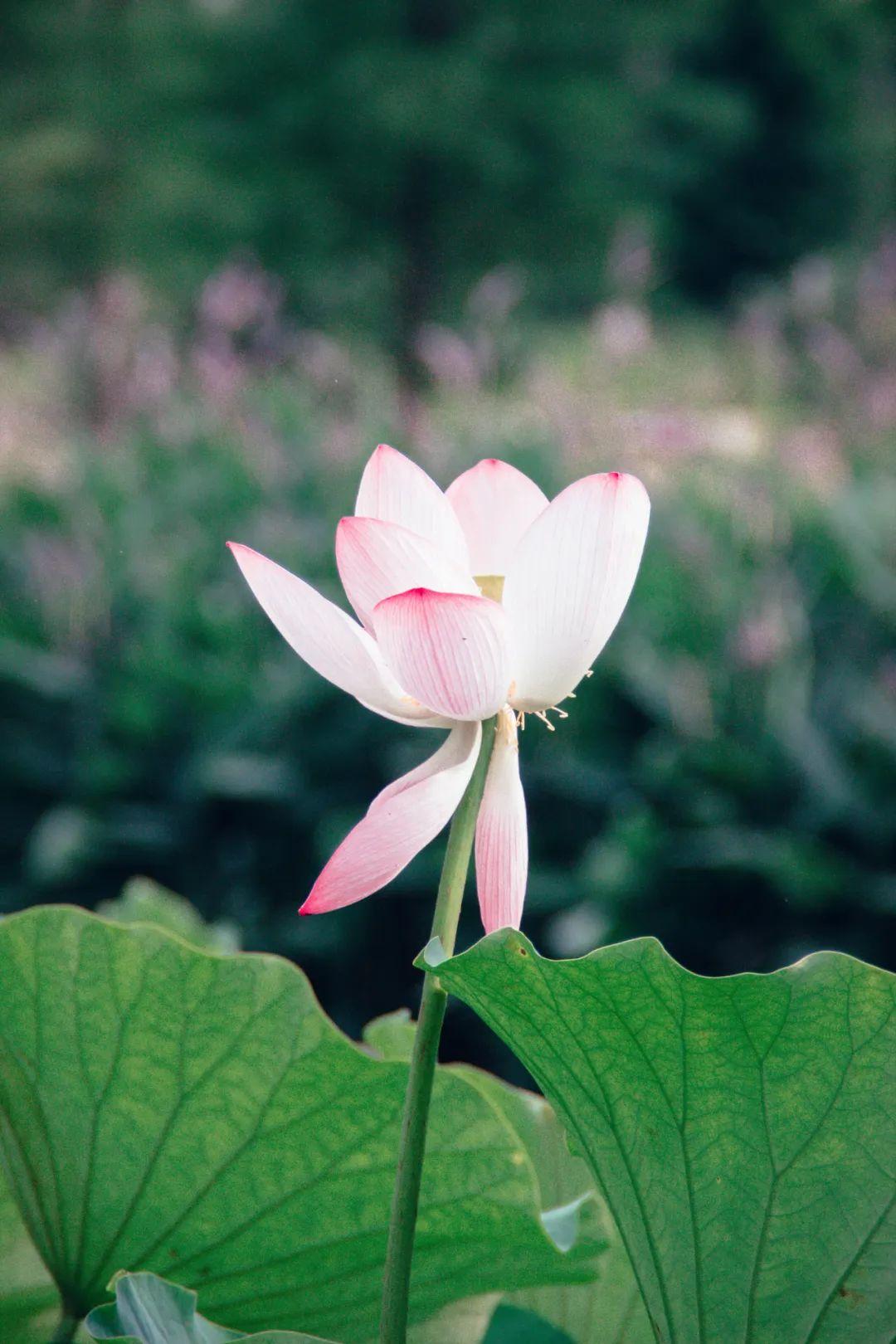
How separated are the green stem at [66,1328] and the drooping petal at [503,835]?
226 millimetres

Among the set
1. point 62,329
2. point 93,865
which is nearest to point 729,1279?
point 93,865

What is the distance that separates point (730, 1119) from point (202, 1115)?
0.56 ft

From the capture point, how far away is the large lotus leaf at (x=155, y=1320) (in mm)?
361

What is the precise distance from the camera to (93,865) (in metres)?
2.41

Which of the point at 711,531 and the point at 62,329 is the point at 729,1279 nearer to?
the point at 711,531

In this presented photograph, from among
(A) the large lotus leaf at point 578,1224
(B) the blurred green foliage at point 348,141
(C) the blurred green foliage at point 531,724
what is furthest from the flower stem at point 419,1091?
(B) the blurred green foliage at point 348,141

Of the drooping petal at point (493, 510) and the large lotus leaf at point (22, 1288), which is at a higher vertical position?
the drooping petal at point (493, 510)

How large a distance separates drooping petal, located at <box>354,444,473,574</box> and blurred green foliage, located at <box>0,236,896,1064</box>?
1.63 metres

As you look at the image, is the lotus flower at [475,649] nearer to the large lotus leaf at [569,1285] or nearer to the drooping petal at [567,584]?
the drooping petal at [567,584]

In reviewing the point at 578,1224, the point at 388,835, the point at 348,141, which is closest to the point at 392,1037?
the point at 578,1224

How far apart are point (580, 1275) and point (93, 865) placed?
208cm

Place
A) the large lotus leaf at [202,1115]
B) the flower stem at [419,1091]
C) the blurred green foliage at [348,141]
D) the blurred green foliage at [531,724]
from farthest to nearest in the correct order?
the blurred green foliage at [348,141], the blurred green foliage at [531,724], the large lotus leaf at [202,1115], the flower stem at [419,1091]

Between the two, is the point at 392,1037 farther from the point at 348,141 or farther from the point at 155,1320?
the point at 348,141

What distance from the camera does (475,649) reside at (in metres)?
0.33
